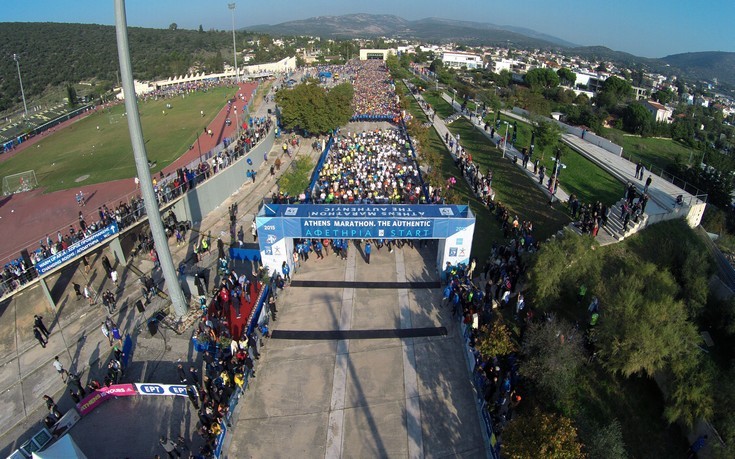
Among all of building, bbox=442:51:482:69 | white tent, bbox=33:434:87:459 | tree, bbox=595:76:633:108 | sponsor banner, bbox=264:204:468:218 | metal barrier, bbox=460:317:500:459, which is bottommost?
metal barrier, bbox=460:317:500:459

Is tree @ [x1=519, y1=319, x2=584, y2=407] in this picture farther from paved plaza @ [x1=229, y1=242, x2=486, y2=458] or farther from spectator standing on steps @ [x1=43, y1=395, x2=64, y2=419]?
spectator standing on steps @ [x1=43, y1=395, x2=64, y2=419]

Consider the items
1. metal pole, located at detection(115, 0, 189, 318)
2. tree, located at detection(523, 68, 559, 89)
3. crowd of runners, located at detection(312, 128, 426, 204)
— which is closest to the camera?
metal pole, located at detection(115, 0, 189, 318)

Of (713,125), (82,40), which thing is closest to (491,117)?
(713,125)

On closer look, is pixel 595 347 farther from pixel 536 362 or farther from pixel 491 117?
pixel 491 117

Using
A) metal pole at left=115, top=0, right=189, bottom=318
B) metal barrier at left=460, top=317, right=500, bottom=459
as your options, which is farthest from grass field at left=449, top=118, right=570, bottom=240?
metal pole at left=115, top=0, right=189, bottom=318

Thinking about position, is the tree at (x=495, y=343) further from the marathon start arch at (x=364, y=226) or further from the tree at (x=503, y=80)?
the tree at (x=503, y=80)
